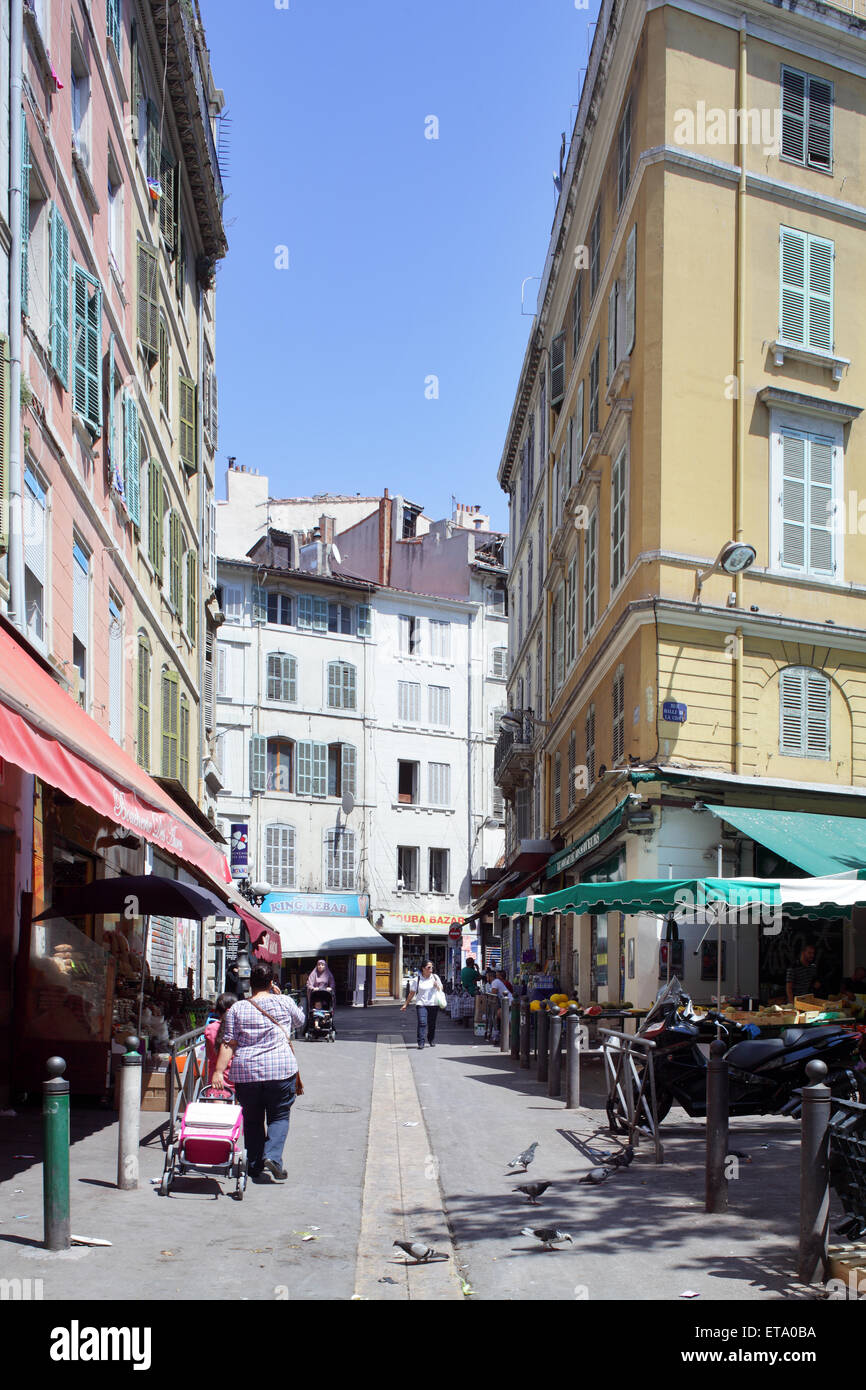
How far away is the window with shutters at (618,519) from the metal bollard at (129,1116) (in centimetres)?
1320

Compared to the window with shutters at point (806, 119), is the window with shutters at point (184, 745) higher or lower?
lower

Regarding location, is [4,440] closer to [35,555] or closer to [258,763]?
[35,555]

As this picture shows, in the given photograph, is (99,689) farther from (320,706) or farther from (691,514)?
(320,706)

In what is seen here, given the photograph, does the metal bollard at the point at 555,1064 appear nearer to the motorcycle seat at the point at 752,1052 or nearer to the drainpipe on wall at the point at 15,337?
the motorcycle seat at the point at 752,1052

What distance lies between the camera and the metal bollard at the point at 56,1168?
6.33 meters

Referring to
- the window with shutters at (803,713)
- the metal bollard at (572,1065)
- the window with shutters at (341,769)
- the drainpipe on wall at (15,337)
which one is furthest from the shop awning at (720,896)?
the window with shutters at (341,769)

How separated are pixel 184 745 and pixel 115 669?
7.36m

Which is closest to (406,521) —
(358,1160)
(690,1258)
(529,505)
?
(529,505)

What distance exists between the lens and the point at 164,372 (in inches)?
861

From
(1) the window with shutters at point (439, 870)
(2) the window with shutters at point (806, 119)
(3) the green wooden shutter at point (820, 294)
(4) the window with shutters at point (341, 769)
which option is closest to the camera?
(3) the green wooden shutter at point (820, 294)

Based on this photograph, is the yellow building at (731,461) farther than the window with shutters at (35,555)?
Yes

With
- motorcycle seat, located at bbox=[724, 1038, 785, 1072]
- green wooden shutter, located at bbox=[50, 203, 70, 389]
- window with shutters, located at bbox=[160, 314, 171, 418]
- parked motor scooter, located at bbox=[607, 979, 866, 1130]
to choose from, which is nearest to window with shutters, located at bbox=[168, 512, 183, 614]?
window with shutters, located at bbox=[160, 314, 171, 418]

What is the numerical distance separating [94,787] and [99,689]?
841 cm
